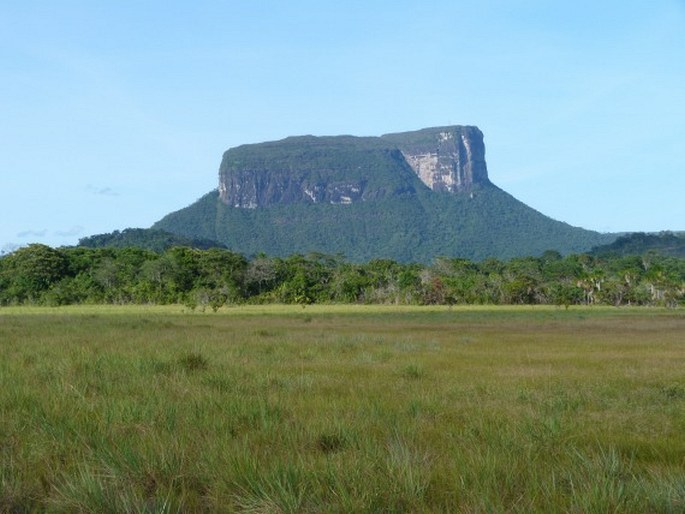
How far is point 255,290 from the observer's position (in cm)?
8206

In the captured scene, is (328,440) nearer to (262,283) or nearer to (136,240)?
(262,283)

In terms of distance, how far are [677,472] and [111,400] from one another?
4910 mm

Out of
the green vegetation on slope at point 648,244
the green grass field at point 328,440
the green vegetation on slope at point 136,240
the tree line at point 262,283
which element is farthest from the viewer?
the green vegetation on slope at point 136,240

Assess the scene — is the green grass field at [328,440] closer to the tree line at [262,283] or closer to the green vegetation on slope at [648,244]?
the tree line at [262,283]

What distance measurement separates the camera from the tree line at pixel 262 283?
73.9 m

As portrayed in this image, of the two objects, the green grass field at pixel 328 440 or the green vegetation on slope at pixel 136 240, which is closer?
the green grass field at pixel 328 440

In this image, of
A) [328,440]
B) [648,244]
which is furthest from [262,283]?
[648,244]

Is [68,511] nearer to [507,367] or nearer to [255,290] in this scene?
[507,367]

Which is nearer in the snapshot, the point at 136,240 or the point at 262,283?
the point at 262,283

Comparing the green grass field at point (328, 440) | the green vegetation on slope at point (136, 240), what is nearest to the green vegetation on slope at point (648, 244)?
the green vegetation on slope at point (136, 240)

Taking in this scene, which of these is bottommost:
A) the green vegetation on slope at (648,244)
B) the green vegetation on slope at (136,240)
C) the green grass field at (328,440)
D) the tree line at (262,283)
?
the green grass field at (328,440)

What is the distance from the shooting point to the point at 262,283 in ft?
270

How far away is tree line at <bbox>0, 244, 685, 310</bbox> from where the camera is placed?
73.9 meters

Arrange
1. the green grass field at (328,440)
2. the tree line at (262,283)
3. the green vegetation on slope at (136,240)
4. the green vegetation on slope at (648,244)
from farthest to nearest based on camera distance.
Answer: the green vegetation on slope at (136,240) → the green vegetation on slope at (648,244) → the tree line at (262,283) → the green grass field at (328,440)
